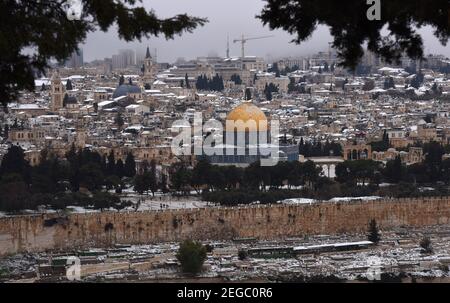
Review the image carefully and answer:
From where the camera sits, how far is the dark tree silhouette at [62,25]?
4.30 metres

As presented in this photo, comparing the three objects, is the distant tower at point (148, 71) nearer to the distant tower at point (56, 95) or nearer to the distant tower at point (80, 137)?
the distant tower at point (56, 95)

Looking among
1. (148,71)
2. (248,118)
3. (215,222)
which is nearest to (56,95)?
(148,71)

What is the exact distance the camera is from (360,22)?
15.0ft

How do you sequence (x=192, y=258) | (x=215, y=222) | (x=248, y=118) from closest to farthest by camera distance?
(x=192, y=258) < (x=215, y=222) < (x=248, y=118)

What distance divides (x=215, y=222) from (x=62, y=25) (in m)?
13.1

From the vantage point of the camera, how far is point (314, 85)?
54812mm

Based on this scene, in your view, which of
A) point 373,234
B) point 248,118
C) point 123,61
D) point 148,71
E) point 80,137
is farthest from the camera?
point 123,61

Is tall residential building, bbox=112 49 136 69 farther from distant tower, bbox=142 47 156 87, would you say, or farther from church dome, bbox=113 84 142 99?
church dome, bbox=113 84 142 99

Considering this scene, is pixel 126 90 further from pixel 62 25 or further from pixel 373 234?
pixel 62 25

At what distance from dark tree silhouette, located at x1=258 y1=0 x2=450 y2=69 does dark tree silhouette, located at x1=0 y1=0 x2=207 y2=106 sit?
1.40 feet

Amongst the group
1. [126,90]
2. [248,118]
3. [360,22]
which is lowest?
[248,118]

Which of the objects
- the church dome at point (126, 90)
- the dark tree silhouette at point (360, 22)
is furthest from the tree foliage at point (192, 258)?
the church dome at point (126, 90)

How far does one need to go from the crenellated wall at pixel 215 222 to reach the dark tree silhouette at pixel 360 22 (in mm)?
11377

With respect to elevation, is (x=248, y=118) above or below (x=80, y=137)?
above
